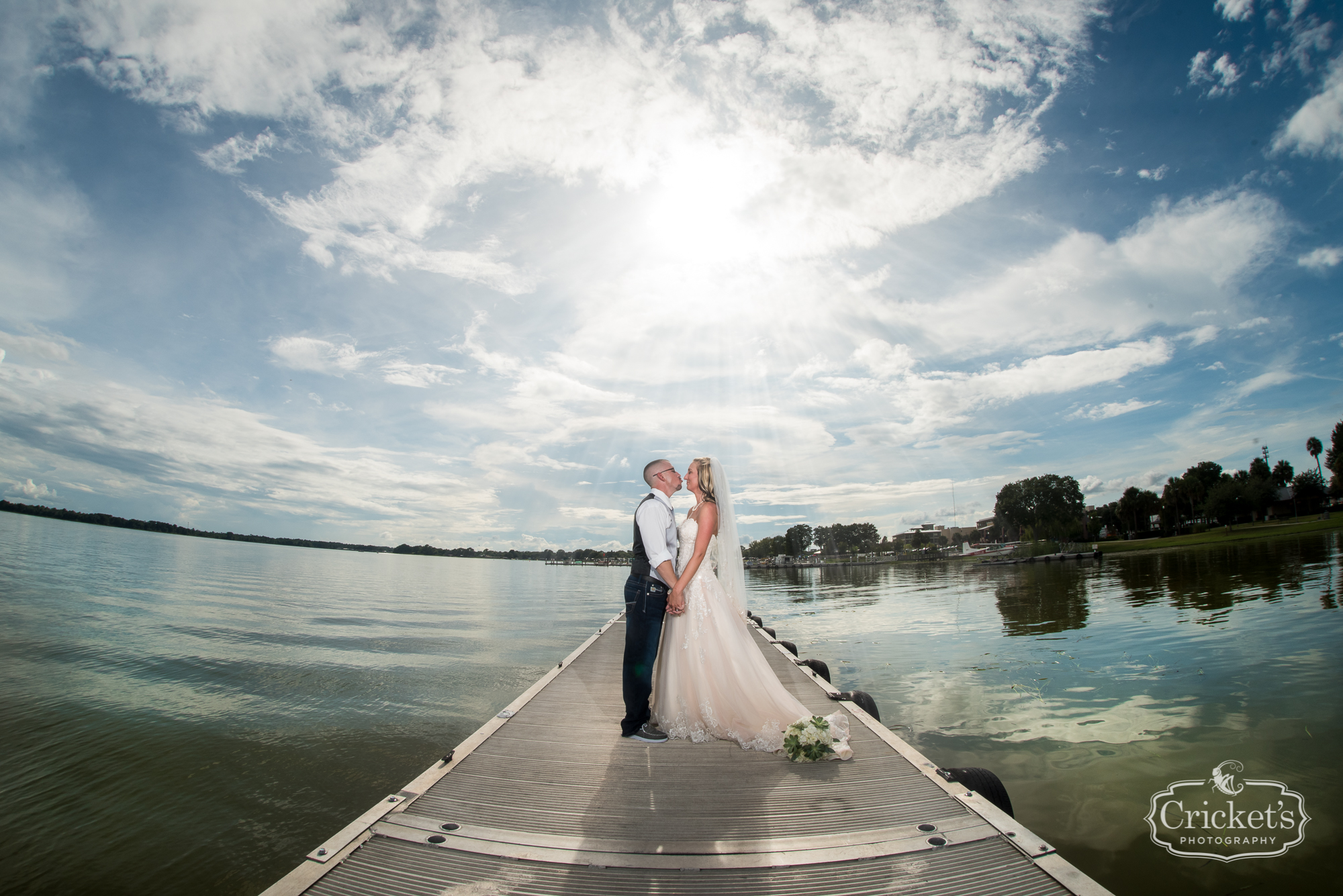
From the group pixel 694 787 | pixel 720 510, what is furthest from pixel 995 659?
pixel 694 787

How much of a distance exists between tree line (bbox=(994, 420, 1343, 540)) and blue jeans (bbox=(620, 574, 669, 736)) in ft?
380

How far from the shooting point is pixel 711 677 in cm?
585

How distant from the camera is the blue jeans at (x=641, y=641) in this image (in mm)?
5637

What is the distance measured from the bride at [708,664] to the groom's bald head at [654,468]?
412 millimetres

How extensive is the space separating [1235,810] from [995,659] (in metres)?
8.05

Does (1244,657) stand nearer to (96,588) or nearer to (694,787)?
(694,787)

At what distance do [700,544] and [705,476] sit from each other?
720 millimetres

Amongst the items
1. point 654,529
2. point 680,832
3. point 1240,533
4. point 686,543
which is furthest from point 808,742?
point 1240,533

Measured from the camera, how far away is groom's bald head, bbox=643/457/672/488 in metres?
5.81

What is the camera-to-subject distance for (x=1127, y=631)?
16594 millimetres

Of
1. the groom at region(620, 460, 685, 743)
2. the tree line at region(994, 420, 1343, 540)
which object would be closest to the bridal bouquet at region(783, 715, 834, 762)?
the groom at region(620, 460, 685, 743)

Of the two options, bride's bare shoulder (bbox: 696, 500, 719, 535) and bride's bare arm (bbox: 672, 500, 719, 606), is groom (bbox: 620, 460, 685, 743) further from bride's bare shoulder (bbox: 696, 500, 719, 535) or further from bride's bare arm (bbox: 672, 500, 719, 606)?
bride's bare shoulder (bbox: 696, 500, 719, 535)

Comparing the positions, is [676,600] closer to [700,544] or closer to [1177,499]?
[700,544]

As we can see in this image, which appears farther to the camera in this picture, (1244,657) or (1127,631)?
(1127,631)
